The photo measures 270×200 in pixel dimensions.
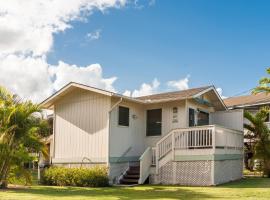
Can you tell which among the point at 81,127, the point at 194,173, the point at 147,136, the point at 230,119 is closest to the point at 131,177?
the point at 147,136

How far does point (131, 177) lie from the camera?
19047 mm

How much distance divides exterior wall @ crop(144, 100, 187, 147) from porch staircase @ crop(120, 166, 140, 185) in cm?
193

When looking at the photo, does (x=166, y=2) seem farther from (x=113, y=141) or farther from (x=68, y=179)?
(x=68, y=179)

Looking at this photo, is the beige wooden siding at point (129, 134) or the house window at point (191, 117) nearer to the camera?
the beige wooden siding at point (129, 134)

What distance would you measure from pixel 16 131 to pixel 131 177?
6228 mm

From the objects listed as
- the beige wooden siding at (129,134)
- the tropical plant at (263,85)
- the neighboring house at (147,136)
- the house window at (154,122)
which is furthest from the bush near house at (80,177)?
the tropical plant at (263,85)

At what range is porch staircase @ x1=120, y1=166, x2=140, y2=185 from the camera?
18797 millimetres

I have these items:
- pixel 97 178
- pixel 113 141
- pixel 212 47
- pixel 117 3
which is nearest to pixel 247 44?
pixel 212 47

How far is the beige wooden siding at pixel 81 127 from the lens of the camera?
747 inches

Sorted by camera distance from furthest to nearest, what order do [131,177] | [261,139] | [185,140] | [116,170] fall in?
[261,139] < [131,177] < [116,170] < [185,140]

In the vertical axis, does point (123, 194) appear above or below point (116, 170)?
below

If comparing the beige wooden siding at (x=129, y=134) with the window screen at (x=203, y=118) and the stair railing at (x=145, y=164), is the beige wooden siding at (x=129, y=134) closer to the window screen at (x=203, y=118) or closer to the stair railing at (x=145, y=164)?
the stair railing at (x=145, y=164)

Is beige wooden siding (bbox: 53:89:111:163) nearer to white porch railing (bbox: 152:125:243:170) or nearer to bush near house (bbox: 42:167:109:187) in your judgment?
bush near house (bbox: 42:167:109:187)

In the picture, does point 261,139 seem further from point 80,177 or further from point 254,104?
point 80,177
